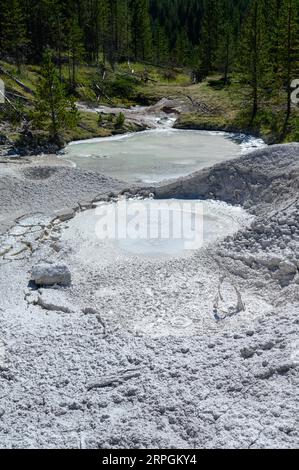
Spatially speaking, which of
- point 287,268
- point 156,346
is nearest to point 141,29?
point 287,268

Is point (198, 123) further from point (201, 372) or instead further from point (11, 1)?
point (201, 372)

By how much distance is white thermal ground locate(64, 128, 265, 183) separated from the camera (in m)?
31.9

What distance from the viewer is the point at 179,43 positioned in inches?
3536

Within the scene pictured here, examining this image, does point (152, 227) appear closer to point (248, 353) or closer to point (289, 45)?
point (248, 353)

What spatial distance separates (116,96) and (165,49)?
32.1 metres

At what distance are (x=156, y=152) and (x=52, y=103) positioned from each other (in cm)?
1003

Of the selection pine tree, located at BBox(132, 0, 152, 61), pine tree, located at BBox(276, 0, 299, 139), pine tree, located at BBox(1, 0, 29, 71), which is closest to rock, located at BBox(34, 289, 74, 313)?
pine tree, located at BBox(276, 0, 299, 139)

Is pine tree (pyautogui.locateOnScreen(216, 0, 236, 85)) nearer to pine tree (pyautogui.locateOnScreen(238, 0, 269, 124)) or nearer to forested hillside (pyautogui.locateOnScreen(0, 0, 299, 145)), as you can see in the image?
forested hillside (pyautogui.locateOnScreen(0, 0, 299, 145))

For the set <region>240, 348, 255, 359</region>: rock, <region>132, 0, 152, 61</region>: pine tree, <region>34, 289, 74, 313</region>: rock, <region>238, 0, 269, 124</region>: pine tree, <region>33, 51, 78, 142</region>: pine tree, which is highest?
<region>132, 0, 152, 61</region>: pine tree

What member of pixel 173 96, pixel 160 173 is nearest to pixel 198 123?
pixel 173 96

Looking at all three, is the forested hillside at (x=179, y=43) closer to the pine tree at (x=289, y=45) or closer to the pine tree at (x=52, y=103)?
the pine tree at (x=289, y=45)

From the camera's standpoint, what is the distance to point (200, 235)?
2070 cm

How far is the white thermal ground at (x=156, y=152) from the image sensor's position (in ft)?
105

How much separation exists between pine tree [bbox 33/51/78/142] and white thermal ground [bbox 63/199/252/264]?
17.9 m
